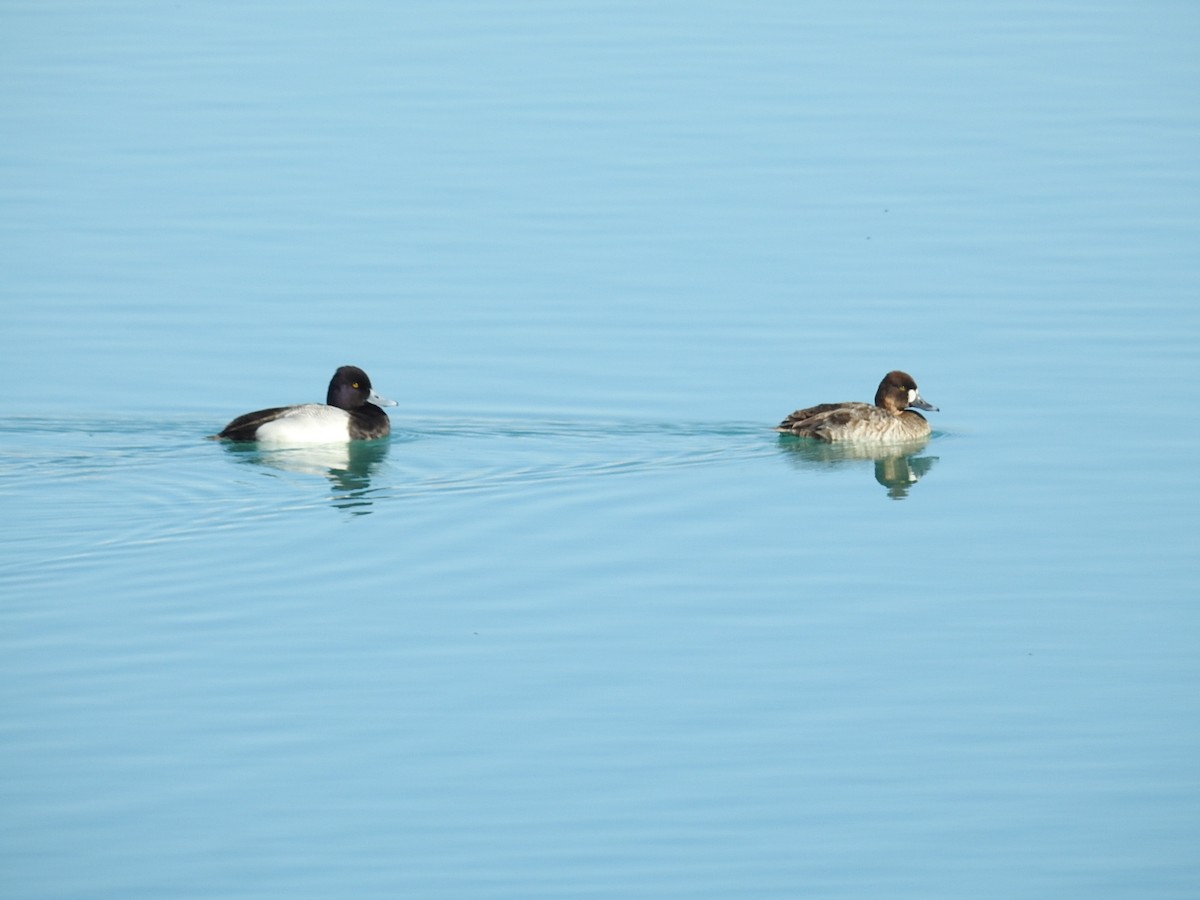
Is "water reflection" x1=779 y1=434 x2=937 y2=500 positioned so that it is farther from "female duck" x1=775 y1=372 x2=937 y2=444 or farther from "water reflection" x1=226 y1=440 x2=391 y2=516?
"water reflection" x1=226 y1=440 x2=391 y2=516

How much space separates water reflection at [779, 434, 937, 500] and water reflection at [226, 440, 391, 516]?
10.1 feet

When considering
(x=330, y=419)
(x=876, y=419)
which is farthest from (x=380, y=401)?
(x=876, y=419)

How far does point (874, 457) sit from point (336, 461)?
4.04 m

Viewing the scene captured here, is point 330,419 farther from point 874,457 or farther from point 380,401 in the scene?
point 874,457

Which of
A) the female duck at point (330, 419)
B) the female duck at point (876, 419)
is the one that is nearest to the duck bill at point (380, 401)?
the female duck at point (330, 419)

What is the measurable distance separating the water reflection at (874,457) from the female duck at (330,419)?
3.14 meters

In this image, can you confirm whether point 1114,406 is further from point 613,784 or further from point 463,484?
point 613,784

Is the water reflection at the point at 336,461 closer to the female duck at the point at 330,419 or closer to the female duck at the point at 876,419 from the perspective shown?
the female duck at the point at 330,419

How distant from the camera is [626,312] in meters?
17.9

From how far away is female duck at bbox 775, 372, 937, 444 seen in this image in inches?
592

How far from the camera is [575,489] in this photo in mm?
13883

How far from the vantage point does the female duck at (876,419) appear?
49.3ft

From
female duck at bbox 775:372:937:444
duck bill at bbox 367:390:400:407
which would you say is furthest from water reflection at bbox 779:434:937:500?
duck bill at bbox 367:390:400:407

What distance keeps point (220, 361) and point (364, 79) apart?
1170 cm
